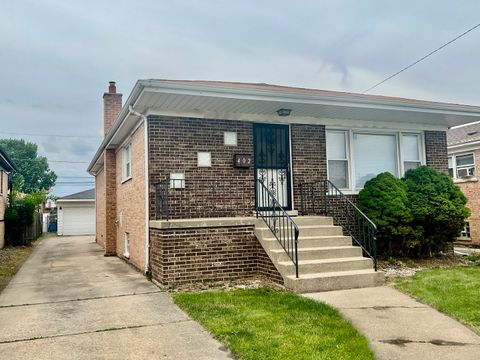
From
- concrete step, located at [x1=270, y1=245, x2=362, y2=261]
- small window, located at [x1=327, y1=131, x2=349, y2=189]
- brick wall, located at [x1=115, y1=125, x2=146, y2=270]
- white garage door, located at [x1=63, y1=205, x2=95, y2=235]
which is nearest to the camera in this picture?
concrete step, located at [x1=270, y1=245, x2=362, y2=261]

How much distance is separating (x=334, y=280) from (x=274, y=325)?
2277mm

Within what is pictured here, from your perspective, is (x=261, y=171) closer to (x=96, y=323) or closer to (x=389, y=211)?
(x=389, y=211)

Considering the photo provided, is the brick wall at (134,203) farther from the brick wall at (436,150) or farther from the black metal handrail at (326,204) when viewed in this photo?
the brick wall at (436,150)

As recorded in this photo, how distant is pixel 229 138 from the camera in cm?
901

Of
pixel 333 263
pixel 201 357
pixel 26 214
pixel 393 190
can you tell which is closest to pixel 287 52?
pixel 393 190

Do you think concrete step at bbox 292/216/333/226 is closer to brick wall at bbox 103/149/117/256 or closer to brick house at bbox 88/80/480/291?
brick house at bbox 88/80/480/291

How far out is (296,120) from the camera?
959cm

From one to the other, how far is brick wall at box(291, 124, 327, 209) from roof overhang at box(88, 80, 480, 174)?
9.2 inches

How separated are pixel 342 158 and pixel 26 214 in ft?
50.6

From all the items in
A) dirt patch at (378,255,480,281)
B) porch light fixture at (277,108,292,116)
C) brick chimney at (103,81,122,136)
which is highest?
brick chimney at (103,81,122,136)

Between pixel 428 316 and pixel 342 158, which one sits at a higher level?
pixel 342 158

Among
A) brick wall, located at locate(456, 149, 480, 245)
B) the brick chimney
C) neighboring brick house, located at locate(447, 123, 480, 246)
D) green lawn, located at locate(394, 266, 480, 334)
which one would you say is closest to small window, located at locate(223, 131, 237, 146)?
green lawn, located at locate(394, 266, 480, 334)

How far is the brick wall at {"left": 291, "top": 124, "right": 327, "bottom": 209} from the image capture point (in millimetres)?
9516

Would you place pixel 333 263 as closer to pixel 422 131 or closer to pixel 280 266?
pixel 280 266
